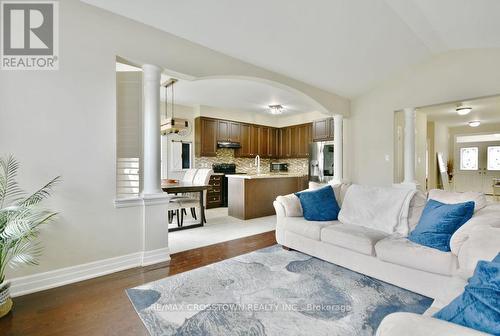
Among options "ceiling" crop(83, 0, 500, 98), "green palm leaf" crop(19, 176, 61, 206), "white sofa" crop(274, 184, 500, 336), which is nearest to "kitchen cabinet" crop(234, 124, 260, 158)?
"ceiling" crop(83, 0, 500, 98)


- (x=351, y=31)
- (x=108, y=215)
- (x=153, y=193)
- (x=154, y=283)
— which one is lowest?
(x=154, y=283)

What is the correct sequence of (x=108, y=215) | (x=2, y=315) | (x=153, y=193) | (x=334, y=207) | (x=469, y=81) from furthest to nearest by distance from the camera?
(x=469, y=81) < (x=334, y=207) < (x=153, y=193) < (x=108, y=215) < (x=2, y=315)

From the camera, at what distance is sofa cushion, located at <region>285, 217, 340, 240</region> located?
290cm

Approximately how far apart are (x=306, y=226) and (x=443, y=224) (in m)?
1.33

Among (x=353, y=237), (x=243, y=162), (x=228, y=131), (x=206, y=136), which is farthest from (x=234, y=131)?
(x=353, y=237)

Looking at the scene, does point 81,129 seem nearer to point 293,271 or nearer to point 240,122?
point 293,271

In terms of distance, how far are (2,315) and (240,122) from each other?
247 inches

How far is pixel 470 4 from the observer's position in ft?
8.98

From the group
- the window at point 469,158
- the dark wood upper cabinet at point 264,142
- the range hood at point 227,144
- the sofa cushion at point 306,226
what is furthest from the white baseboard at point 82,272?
the window at point 469,158

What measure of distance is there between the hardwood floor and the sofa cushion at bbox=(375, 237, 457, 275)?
1909mm

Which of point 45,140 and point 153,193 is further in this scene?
point 153,193

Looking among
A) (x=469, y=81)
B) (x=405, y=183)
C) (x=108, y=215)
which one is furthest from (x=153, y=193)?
(x=469, y=81)

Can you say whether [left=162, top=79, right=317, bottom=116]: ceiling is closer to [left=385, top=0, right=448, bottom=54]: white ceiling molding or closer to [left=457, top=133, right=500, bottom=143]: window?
[left=385, top=0, right=448, bottom=54]: white ceiling molding

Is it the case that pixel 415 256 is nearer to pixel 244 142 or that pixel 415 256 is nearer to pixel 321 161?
pixel 321 161
